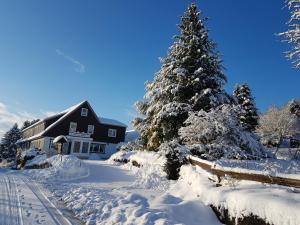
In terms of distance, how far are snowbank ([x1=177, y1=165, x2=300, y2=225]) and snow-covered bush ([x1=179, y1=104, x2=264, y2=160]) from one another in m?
6.86

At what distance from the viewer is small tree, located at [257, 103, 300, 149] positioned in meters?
54.9

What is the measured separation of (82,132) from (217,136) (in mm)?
35848

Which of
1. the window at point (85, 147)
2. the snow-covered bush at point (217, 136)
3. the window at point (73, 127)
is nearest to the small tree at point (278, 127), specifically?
the window at point (85, 147)

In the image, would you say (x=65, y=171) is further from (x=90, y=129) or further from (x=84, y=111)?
(x=90, y=129)

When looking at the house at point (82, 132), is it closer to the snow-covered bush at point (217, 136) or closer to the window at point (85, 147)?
the window at point (85, 147)

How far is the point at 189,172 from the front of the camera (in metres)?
15.6

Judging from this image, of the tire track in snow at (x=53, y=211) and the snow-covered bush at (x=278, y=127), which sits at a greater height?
the snow-covered bush at (x=278, y=127)

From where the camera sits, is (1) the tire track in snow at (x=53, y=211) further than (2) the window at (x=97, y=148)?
No

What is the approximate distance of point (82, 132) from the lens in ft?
Result: 173

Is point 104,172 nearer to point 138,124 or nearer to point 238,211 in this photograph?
point 138,124

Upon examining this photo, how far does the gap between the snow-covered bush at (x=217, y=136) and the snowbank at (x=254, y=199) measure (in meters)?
6.86

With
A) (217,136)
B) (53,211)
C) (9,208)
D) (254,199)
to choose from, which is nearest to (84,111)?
(217,136)

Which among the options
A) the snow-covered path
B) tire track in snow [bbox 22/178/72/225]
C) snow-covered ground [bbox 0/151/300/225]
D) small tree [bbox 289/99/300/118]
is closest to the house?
small tree [bbox 289/99/300/118]

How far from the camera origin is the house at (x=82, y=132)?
167ft
